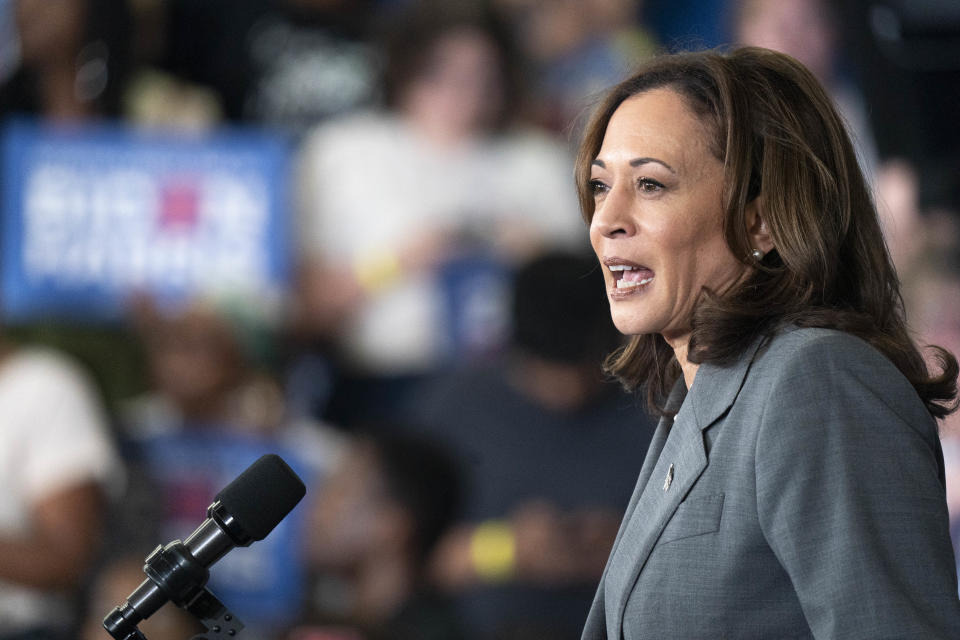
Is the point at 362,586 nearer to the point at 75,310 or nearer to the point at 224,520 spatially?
the point at 75,310

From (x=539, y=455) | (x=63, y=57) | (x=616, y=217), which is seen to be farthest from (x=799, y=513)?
(x=63, y=57)

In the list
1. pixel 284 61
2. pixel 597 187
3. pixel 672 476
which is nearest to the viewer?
pixel 672 476

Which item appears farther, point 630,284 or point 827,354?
point 630,284

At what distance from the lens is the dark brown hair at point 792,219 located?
1.50 m

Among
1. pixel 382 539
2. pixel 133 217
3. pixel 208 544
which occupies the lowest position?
pixel 382 539

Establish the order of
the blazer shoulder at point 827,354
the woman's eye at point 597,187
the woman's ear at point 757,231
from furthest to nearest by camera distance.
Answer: the woman's eye at point 597,187 < the woman's ear at point 757,231 < the blazer shoulder at point 827,354

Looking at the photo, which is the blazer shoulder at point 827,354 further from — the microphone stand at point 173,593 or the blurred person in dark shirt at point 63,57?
the blurred person in dark shirt at point 63,57

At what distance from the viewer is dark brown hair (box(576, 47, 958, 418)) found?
4.93 feet

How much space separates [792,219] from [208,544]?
0.85 metres

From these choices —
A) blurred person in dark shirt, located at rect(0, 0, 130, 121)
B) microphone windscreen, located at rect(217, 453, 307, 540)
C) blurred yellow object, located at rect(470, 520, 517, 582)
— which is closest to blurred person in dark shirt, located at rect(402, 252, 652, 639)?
blurred yellow object, located at rect(470, 520, 517, 582)

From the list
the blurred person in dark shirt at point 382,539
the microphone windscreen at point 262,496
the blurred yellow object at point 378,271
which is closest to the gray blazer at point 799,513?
the microphone windscreen at point 262,496

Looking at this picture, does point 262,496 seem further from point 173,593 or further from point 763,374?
point 763,374

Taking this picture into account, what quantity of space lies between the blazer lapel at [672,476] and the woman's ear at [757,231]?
158mm

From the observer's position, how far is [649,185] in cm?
164
